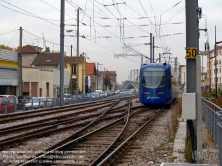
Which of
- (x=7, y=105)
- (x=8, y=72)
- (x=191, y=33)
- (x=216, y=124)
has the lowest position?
(x=7, y=105)

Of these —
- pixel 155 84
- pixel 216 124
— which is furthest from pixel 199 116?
pixel 155 84

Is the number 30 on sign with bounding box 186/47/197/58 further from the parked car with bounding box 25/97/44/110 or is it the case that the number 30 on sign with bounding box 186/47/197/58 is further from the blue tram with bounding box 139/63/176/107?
the parked car with bounding box 25/97/44/110

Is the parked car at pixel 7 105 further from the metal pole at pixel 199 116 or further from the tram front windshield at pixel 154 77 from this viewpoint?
the metal pole at pixel 199 116

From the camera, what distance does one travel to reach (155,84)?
89.3 ft

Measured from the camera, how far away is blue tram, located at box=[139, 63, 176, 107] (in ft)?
88.8

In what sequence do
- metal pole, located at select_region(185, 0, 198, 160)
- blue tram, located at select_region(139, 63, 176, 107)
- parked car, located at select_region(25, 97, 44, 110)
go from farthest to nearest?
parked car, located at select_region(25, 97, 44, 110) → blue tram, located at select_region(139, 63, 176, 107) → metal pole, located at select_region(185, 0, 198, 160)

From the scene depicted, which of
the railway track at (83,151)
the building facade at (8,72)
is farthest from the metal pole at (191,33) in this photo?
the building facade at (8,72)

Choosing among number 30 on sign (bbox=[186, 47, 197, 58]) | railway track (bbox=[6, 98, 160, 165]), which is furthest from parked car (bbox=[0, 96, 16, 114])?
number 30 on sign (bbox=[186, 47, 197, 58])

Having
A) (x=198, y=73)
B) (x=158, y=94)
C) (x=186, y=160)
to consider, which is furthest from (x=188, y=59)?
(x=158, y=94)

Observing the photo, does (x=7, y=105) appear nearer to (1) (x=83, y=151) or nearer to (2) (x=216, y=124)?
(1) (x=83, y=151)

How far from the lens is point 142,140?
13.3 m

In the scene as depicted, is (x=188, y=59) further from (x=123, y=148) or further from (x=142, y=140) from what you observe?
(x=142, y=140)

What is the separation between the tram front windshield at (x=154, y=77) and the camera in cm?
2716

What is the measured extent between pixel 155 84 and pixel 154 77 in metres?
0.50
